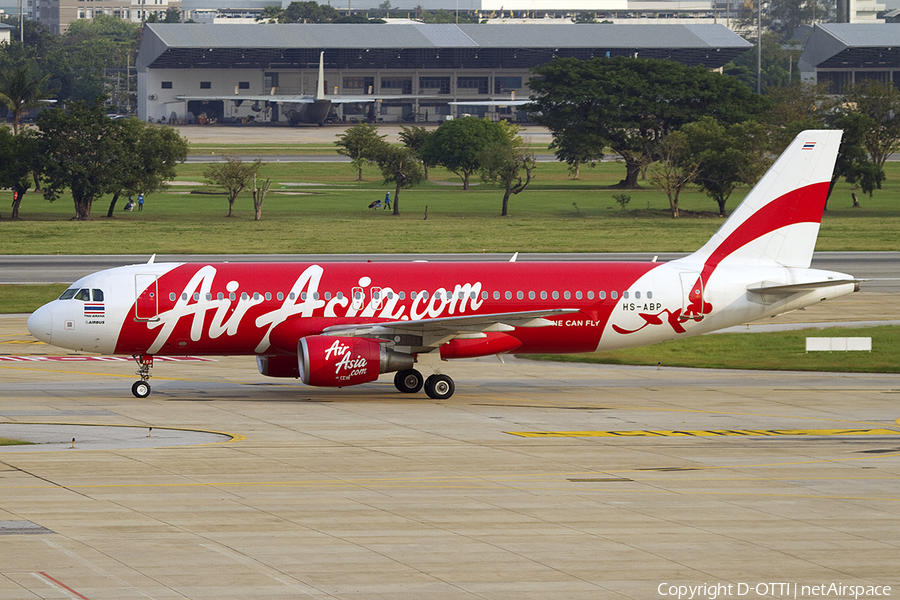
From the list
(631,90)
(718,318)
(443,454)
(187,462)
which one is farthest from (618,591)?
(631,90)

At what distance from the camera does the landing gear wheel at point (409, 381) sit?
131ft

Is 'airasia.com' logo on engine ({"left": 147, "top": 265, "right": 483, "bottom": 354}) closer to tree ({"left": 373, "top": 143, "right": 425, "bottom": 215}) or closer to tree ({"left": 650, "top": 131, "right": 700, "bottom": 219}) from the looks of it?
tree ({"left": 650, "top": 131, "right": 700, "bottom": 219})

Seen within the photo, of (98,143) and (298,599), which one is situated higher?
(98,143)

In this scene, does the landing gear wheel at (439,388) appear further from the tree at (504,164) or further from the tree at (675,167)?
the tree at (504,164)

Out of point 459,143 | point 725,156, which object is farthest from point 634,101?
point 725,156

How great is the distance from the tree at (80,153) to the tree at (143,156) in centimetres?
79

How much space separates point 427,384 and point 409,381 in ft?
4.07

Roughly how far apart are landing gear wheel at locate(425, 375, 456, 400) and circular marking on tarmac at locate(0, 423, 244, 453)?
27.1 feet

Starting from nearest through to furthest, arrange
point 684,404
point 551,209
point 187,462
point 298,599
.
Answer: point 298,599 < point 187,462 < point 684,404 < point 551,209

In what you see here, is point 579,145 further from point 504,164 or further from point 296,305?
point 296,305

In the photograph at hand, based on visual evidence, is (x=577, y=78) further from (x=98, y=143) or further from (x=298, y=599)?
(x=298, y=599)

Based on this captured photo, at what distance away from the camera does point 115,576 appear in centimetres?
1977

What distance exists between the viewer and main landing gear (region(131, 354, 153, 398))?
127 feet

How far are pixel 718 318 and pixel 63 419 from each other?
2180cm
